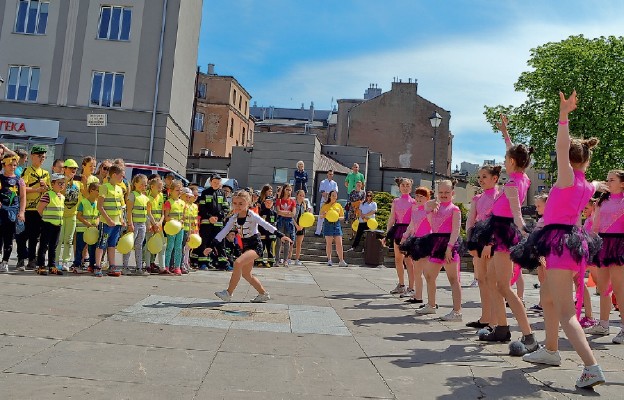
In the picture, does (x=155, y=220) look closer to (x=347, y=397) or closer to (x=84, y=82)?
(x=347, y=397)

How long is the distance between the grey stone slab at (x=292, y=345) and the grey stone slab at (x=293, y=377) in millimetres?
188

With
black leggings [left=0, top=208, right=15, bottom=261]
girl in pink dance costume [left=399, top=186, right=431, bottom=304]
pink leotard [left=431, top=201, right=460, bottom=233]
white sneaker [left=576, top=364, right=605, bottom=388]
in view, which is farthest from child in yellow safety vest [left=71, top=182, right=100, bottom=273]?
white sneaker [left=576, top=364, right=605, bottom=388]

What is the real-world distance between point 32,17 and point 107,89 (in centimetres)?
479

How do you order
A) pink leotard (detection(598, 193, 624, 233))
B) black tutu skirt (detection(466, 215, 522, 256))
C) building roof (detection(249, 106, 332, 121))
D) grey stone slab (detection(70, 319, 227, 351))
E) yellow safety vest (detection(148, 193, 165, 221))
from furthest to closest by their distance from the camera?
building roof (detection(249, 106, 332, 121)), yellow safety vest (detection(148, 193, 165, 221)), pink leotard (detection(598, 193, 624, 233)), black tutu skirt (detection(466, 215, 522, 256)), grey stone slab (detection(70, 319, 227, 351))

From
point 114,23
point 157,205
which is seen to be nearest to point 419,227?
point 157,205

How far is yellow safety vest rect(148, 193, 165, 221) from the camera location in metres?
10.9

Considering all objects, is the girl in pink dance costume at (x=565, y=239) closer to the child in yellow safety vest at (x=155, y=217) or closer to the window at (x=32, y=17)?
the child in yellow safety vest at (x=155, y=217)

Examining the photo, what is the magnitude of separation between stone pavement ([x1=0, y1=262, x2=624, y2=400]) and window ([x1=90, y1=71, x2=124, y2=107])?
60.9ft

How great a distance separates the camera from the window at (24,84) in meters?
25.5

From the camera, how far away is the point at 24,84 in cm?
2561

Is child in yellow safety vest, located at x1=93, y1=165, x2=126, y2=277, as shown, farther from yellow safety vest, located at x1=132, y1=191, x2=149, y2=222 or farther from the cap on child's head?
the cap on child's head

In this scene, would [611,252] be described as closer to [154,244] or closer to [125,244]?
[125,244]

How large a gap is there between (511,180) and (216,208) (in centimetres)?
840

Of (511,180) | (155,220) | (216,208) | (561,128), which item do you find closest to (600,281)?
(511,180)
